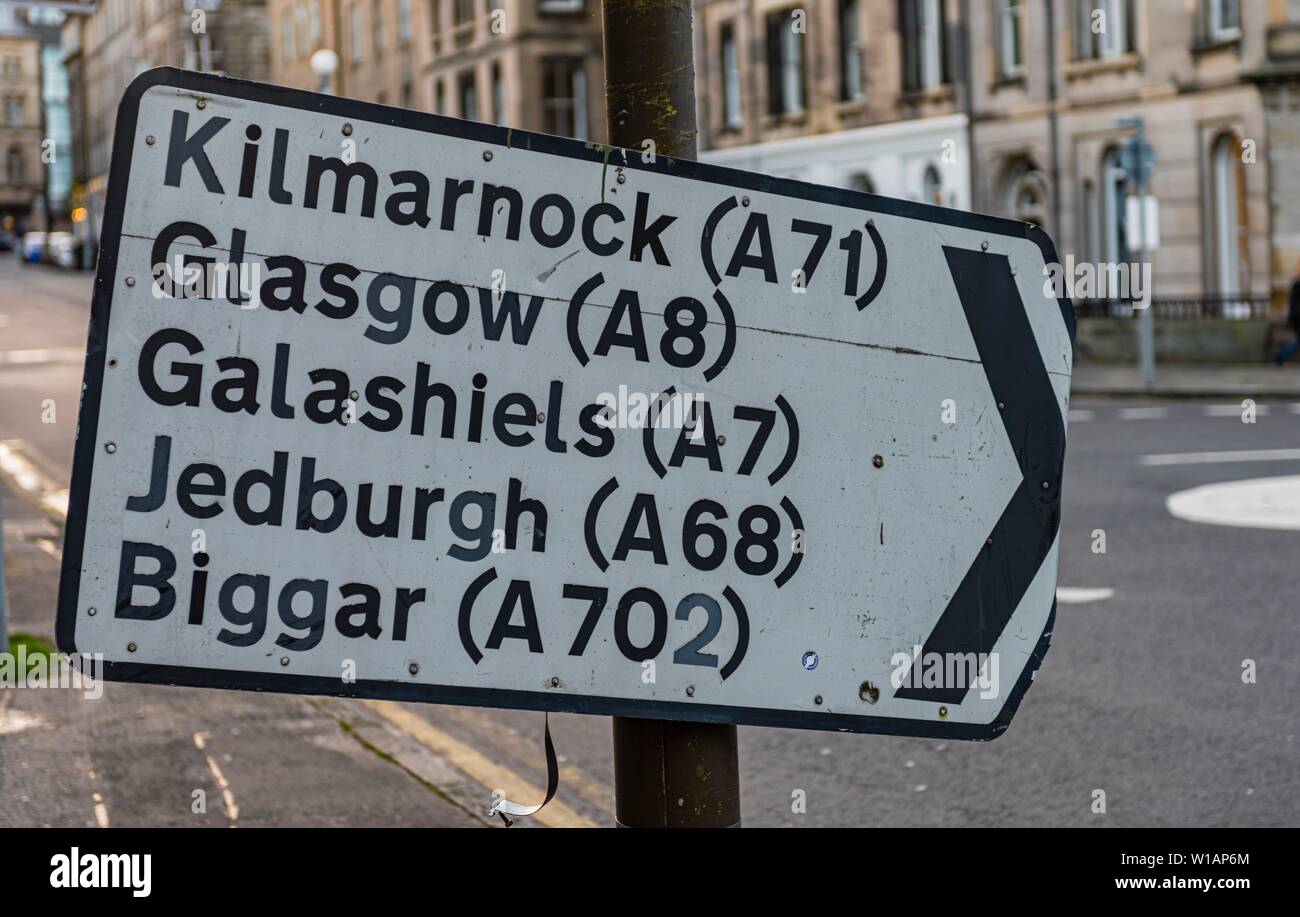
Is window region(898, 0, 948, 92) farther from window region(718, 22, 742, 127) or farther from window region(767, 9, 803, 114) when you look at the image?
window region(718, 22, 742, 127)

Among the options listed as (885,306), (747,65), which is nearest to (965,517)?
(885,306)

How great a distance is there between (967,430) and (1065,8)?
95.4 ft

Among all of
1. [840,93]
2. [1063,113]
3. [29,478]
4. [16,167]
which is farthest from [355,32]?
[16,167]

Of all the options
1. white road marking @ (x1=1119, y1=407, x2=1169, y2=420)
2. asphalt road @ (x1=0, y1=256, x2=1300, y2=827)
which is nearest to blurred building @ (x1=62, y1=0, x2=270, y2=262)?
white road marking @ (x1=1119, y1=407, x2=1169, y2=420)

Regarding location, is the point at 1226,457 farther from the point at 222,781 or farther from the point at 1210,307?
the point at 1210,307

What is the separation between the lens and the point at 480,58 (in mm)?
46406

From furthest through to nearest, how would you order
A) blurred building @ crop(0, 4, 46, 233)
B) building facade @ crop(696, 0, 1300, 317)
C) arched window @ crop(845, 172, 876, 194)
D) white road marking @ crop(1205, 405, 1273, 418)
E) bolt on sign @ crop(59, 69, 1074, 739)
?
blurred building @ crop(0, 4, 46, 233)
arched window @ crop(845, 172, 876, 194)
building facade @ crop(696, 0, 1300, 317)
white road marking @ crop(1205, 405, 1273, 418)
bolt on sign @ crop(59, 69, 1074, 739)

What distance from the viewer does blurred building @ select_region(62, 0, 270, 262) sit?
6291cm

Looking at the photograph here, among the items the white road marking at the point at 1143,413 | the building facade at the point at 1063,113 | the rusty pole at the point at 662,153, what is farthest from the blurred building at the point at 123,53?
the rusty pole at the point at 662,153

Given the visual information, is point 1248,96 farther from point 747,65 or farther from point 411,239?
point 411,239

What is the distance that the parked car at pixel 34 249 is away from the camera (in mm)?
72000

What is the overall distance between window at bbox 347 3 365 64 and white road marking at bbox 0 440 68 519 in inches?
1503

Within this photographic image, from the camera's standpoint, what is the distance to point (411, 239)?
93.1 inches

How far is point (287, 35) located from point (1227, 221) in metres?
41.7
